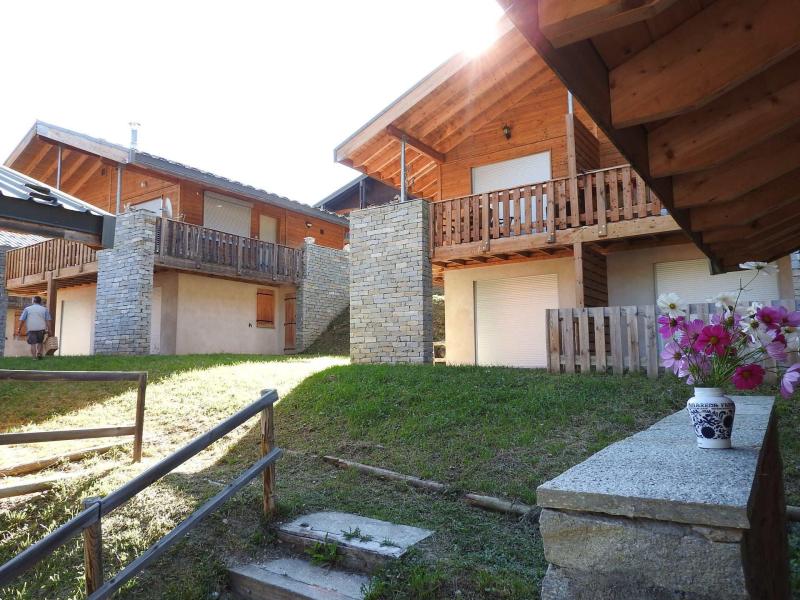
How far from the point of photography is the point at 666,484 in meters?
1.73

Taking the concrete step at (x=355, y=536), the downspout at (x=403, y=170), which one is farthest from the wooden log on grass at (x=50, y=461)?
the downspout at (x=403, y=170)

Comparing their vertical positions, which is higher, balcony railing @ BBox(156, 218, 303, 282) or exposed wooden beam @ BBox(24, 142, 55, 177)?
exposed wooden beam @ BBox(24, 142, 55, 177)

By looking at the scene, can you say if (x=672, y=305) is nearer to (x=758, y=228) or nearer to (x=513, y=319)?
(x=758, y=228)

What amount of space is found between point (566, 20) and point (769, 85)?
5.08ft

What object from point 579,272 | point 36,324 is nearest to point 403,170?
point 579,272

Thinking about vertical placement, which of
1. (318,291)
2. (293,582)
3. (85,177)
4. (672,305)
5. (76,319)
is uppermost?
(85,177)

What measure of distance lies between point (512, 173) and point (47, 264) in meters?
15.0

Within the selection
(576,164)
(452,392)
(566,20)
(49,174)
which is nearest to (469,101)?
(576,164)

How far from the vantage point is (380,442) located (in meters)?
6.62

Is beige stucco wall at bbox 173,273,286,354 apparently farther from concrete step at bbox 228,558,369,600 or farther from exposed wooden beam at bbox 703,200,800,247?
exposed wooden beam at bbox 703,200,800,247

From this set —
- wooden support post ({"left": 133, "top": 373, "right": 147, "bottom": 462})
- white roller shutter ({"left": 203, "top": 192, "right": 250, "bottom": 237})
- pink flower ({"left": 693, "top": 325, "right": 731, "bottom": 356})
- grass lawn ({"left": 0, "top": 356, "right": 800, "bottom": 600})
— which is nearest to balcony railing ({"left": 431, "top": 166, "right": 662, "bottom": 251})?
grass lawn ({"left": 0, "top": 356, "right": 800, "bottom": 600})

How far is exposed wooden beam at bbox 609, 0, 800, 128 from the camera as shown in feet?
7.45

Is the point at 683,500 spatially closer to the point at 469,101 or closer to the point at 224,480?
the point at 224,480

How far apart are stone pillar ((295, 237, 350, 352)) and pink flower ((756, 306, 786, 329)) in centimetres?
1726
